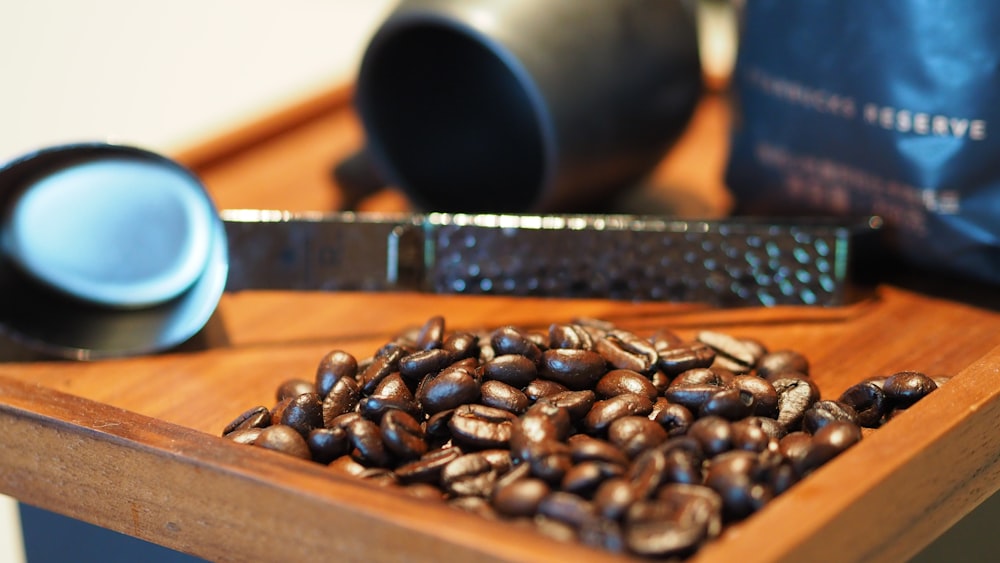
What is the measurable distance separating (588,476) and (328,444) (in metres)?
0.16

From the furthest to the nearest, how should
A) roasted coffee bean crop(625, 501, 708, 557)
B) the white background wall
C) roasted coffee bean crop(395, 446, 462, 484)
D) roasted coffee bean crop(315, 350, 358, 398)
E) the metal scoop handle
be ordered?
the white background wall < the metal scoop handle < roasted coffee bean crop(315, 350, 358, 398) < roasted coffee bean crop(395, 446, 462, 484) < roasted coffee bean crop(625, 501, 708, 557)

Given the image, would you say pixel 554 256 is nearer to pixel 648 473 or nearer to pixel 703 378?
pixel 703 378

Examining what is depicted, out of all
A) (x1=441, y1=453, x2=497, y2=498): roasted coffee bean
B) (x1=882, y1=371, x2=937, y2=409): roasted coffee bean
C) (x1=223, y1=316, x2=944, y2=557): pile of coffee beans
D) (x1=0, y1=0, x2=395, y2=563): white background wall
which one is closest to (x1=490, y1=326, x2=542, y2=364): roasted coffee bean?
(x1=223, y1=316, x2=944, y2=557): pile of coffee beans

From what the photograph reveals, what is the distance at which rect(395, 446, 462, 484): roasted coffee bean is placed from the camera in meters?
0.59

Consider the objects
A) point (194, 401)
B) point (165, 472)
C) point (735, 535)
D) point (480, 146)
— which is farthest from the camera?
point (480, 146)

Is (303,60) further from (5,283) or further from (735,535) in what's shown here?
(735,535)

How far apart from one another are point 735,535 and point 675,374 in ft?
0.70

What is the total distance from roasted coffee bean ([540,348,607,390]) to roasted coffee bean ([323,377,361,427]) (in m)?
0.12

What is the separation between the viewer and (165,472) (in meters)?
0.59

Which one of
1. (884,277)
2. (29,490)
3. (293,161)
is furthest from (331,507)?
(293,161)

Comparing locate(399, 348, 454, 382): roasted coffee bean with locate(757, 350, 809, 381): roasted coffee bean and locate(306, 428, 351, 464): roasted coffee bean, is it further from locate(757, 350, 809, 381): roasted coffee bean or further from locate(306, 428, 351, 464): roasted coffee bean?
locate(757, 350, 809, 381): roasted coffee bean

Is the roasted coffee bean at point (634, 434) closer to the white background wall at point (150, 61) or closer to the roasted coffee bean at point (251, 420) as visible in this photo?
the roasted coffee bean at point (251, 420)

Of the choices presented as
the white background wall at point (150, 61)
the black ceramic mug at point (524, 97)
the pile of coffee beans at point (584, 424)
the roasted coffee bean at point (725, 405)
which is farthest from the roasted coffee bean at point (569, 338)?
the white background wall at point (150, 61)

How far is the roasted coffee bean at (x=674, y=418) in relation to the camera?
61cm
